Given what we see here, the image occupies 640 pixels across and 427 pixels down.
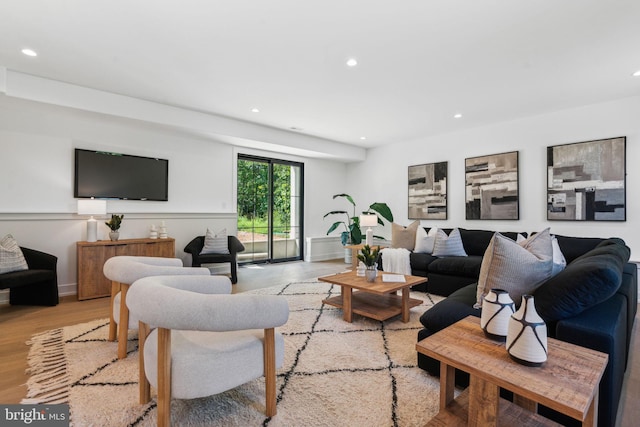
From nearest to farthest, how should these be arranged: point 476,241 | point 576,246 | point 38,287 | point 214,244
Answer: point 38,287 → point 576,246 → point 476,241 → point 214,244

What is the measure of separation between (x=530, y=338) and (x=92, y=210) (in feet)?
15.1

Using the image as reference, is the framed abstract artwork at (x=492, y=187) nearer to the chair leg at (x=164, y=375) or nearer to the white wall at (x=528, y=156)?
the white wall at (x=528, y=156)

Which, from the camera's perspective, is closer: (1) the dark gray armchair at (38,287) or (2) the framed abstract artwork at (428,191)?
(1) the dark gray armchair at (38,287)

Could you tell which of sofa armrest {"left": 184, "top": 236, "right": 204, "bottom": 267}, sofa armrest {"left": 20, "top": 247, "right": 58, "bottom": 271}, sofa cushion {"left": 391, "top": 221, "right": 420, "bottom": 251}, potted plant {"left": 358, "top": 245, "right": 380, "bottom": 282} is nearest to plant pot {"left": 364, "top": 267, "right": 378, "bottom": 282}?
potted plant {"left": 358, "top": 245, "right": 380, "bottom": 282}

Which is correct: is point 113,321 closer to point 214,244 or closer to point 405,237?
point 214,244

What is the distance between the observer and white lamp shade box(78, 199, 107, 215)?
3754 millimetres

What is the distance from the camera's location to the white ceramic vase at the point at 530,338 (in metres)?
1.10

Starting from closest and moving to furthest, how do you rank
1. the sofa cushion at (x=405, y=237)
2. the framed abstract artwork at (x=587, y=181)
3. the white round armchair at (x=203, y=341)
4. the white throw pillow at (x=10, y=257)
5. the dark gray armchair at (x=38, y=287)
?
the white round armchair at (x=203, y=341) < the white throw pillow at (x=10, y=257) < the dark gray armchair at (x=38, y=287) < the framed abstract artwork at (x=587, y=181) < the sofa cushion at (x=405, y=237)

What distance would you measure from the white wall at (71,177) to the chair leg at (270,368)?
3874 millimetres

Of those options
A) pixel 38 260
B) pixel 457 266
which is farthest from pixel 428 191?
pixel 38 260

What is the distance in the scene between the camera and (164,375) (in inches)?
53.1

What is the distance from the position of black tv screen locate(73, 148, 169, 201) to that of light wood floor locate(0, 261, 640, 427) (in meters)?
1.47

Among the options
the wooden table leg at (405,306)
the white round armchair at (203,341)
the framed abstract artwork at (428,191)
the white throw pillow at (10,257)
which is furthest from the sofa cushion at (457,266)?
the white throw pillow at (10,257)

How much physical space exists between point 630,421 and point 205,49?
3928 millimetres
